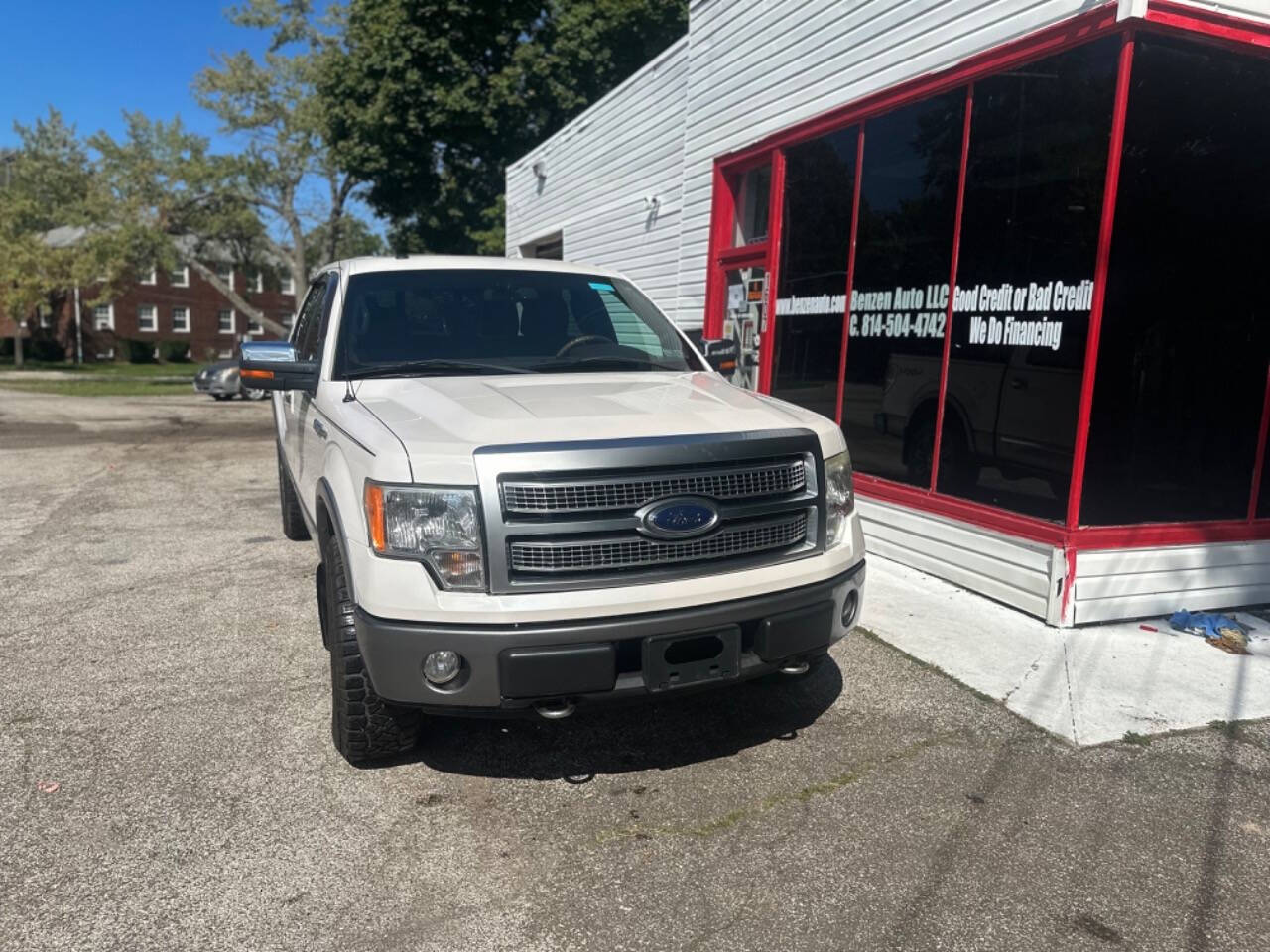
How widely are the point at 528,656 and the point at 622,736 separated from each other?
1080 mm

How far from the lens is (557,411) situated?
10.7 ft

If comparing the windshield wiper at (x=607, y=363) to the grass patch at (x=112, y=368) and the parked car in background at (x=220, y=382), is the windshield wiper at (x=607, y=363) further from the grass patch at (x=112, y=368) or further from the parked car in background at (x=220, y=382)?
the grass patch at (x=112, y=368)

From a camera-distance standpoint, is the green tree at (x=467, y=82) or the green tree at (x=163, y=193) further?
the green tree at (x=163, y=193)

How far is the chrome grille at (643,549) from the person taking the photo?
2.90 m

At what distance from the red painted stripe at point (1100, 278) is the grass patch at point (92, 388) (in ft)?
89.8

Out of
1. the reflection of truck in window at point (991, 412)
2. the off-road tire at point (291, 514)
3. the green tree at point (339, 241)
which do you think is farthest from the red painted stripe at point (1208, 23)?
the green tree at point (339, 241)

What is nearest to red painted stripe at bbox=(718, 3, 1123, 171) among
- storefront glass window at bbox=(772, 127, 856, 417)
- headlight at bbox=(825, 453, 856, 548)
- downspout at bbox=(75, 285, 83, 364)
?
storefront glass window at bbox=(772, 127, 856, 417)

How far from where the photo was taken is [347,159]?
82.8 ft

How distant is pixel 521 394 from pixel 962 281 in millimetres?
3577

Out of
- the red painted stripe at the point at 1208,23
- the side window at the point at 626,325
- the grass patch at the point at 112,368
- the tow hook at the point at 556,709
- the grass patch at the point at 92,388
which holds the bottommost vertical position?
the grass patch at the point at 112,368

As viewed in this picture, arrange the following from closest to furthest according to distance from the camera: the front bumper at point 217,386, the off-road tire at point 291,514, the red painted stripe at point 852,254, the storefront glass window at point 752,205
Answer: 1. the off-road tire at point 291,514
2. the red painted stripe at point 852,254
3. the storefront glass window at point 752,205
4. the front bumper at point 217,386

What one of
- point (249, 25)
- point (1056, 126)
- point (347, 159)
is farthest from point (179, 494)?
point (249, 25)

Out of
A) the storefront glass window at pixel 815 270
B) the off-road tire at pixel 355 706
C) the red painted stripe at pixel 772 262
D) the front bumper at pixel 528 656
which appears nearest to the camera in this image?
the front bumper at pixel 528 656

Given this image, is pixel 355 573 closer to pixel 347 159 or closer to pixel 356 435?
pixel 356 435
